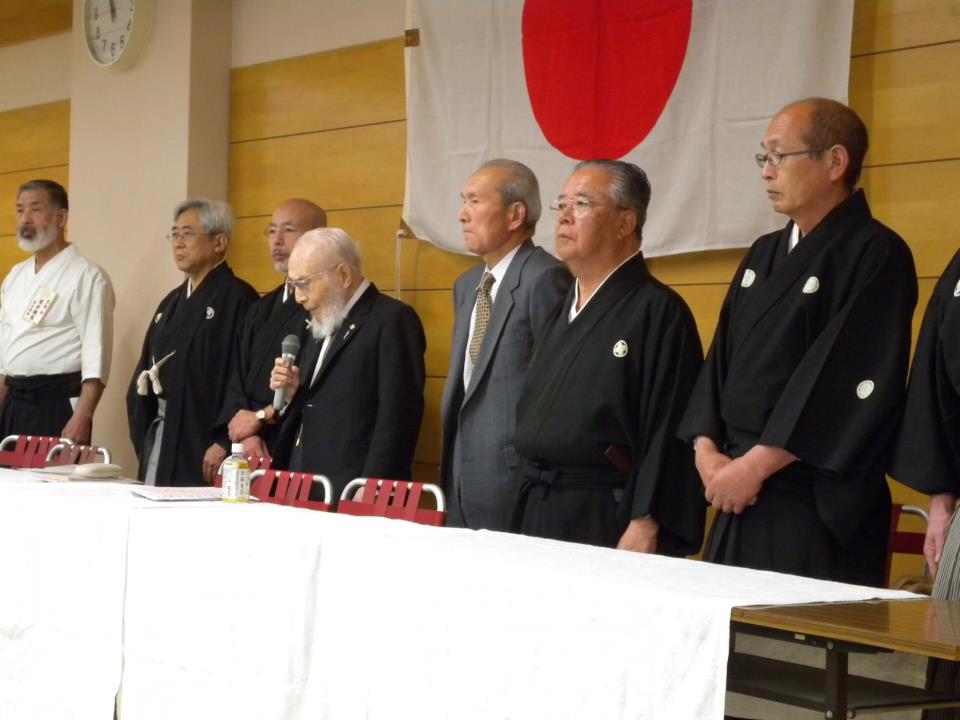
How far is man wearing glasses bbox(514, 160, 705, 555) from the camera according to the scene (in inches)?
123

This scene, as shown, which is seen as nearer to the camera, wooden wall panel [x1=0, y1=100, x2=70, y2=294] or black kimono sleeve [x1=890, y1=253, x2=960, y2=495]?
black kimono sleeve [x1=890, y1=253, x2=960, y2=495]

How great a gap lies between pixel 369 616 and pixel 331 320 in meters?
2.26

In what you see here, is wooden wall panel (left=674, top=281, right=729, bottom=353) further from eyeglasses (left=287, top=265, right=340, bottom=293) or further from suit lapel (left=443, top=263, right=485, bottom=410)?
eyeglasses (left=287, top=265, right=340, bottom=293)

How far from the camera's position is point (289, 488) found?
11.4 ft

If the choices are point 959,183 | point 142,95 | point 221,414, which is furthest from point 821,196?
point 142,95

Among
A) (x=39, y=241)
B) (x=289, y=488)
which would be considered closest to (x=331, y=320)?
(x=289, y=488)

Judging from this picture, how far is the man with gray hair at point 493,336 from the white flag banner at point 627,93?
556 mm

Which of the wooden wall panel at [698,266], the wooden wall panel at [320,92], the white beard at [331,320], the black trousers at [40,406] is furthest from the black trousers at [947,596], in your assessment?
the black trousers at [40,406]

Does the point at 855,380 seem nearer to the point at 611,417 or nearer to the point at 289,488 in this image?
the point at 611,417

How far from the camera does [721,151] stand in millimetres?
4121

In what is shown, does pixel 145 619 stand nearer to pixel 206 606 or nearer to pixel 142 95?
pixel 206 606

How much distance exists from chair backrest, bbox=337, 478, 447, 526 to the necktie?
688mm

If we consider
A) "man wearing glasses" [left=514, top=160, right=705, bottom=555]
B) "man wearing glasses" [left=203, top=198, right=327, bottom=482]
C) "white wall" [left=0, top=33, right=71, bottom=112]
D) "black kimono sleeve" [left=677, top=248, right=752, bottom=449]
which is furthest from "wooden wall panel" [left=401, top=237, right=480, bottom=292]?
"white wall" [left=0, top=33, right=71, bottom=112]

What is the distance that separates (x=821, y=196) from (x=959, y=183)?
35.9 inches
